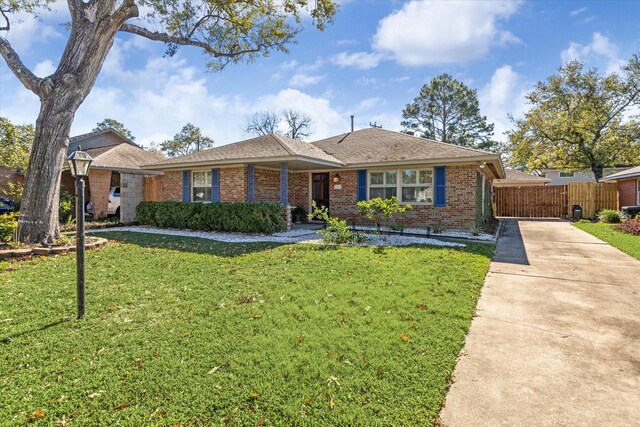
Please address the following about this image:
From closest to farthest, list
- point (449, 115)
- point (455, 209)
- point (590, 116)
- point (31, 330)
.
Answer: point (31, 330)
point (455, 209)
point (590, 116)
point (449, 115)

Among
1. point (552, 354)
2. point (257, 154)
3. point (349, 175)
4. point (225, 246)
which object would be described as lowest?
point (552, 354)

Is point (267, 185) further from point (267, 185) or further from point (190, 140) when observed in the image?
point (190, 140)

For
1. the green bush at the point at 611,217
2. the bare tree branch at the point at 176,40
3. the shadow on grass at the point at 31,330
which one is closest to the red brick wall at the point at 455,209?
the bare tree branch at the point at 176,40

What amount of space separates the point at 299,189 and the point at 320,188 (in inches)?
39.0

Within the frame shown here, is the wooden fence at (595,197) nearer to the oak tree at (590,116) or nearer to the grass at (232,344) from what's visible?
the oak tree at (590,116)

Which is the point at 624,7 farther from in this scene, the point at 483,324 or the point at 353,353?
the point at 353,353

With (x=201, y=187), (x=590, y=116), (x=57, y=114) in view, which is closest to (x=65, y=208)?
(x=201, y=187)

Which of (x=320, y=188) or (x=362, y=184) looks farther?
(x=320, y=188)

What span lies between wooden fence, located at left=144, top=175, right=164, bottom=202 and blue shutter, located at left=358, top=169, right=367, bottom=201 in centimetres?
872

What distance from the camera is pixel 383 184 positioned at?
13.0m

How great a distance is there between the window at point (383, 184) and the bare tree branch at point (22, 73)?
10044 mm

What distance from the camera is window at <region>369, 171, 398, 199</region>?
12773 mm

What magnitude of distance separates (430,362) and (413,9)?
1017 cm

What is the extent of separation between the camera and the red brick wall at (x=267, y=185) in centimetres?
1305
